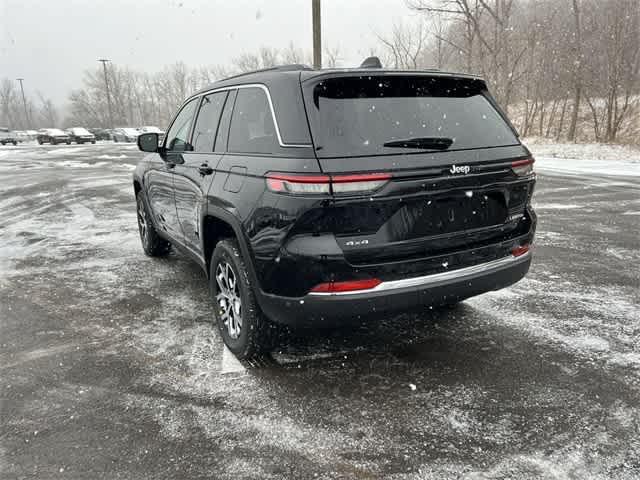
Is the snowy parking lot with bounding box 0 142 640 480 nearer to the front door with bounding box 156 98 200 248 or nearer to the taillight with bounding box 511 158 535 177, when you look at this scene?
Answer: the front door with bounding box 156 98 200 248

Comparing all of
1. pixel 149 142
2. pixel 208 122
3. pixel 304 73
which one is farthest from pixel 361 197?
pixel 149 142

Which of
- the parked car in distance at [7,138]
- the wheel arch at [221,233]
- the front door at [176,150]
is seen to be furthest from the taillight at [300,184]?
the parked car in distance at [7,138]

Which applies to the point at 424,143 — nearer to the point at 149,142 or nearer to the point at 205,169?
the point at 205,169

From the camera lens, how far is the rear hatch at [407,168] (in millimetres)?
2375

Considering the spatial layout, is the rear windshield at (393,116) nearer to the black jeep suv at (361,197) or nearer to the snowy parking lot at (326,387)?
the black jeep suv at (361,197)

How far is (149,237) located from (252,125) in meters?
3.17

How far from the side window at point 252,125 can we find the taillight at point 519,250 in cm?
168

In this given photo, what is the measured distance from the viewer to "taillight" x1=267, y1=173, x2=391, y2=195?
2328mm

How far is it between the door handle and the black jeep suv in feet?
0.25

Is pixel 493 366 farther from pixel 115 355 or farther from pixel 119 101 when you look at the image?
pixel 119 101

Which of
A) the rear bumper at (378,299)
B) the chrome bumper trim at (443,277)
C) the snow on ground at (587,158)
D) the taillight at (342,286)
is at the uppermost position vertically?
the taillight at (342,286)

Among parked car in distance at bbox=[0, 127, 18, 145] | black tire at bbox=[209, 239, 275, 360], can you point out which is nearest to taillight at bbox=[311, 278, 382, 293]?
black tire at bbox=[209, 239, 275, 360]

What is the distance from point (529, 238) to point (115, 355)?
3012 millimetres

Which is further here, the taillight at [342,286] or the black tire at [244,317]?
the black tire at [244,317]
